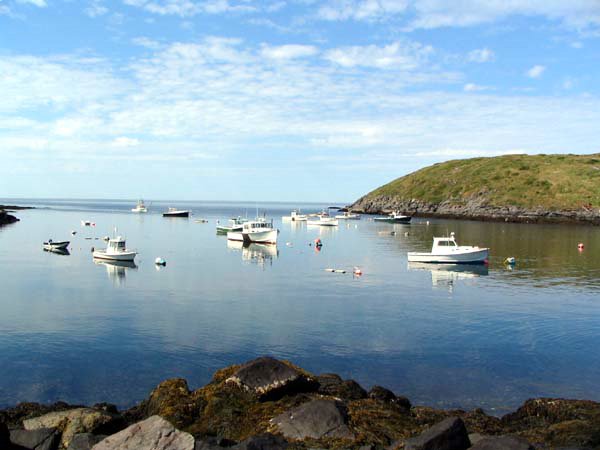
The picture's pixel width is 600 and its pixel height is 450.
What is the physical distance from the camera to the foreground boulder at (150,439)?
12.6 m

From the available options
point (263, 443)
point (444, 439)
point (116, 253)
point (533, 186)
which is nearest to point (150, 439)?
point (263, 443)

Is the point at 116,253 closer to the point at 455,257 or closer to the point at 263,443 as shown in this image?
the point at 455,257

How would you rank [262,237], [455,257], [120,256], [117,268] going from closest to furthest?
1. [117,268]
2. [120,256]
3. [455,257]
4. [262,237]

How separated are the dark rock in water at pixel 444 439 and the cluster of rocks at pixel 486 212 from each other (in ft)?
473

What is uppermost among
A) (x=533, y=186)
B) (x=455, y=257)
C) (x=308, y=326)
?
(x=533, y=186)

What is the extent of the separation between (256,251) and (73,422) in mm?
65868

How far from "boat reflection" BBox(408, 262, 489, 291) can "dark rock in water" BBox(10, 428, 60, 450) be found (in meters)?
39.8

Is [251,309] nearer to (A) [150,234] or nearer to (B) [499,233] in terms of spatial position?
(A) [150,234]

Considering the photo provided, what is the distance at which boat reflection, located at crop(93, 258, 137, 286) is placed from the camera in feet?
173

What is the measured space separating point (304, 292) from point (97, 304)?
15958 mm

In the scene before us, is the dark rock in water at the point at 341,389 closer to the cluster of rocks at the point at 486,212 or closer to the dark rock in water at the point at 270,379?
the dark rock in water at the point at 270,379

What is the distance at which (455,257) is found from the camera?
6562 cm

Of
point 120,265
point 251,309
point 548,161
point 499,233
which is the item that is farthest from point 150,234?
point 548,161

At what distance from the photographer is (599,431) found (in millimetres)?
15336
